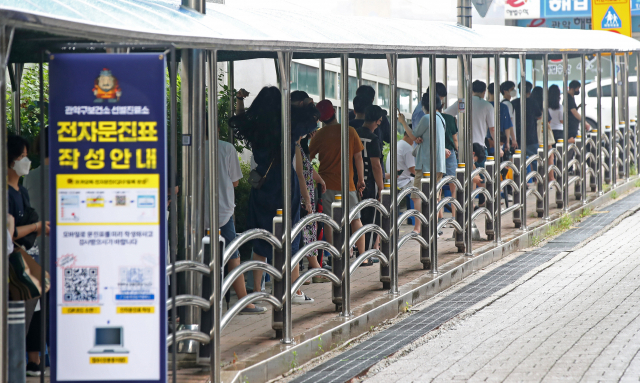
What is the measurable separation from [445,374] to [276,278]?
1.31m

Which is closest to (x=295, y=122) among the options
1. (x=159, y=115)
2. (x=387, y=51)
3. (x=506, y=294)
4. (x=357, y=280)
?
(x=387, y=51)

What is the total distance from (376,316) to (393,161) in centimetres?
138

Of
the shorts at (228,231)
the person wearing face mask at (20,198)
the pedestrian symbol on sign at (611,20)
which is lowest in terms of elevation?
the shorts at (228,231)

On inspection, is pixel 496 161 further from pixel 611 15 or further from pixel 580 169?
pixel 611 15

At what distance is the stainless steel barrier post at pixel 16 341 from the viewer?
416 centimetres

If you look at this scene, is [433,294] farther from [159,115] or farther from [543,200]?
[159,115]

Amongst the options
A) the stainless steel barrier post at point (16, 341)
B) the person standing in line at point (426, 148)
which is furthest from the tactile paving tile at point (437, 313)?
the stainless steel barrier post at point (16, 341)

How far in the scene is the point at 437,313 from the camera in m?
7.95

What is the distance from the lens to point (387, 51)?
7.65 m

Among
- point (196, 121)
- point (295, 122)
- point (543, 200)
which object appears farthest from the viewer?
point (543, 200)

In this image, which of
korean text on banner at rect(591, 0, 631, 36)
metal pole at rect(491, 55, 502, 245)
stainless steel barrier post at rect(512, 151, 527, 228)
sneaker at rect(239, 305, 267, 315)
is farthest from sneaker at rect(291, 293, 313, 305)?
korean text on banner at rect(591, 0, 631, 36)

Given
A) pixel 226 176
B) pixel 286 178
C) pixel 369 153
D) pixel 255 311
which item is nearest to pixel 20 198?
pixel 286 178

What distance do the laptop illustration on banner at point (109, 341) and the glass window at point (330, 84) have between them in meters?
9.62

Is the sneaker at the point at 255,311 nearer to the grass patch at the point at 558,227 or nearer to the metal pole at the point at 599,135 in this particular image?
the grass patch at the point at 558,227
